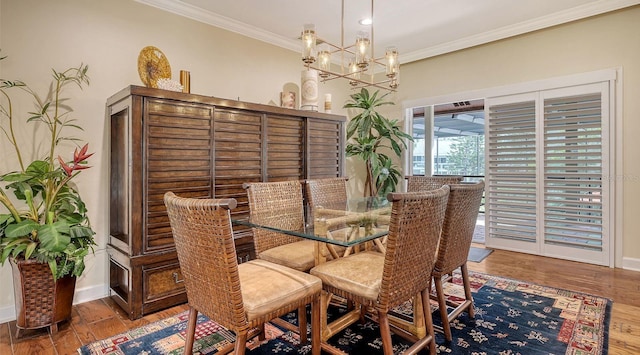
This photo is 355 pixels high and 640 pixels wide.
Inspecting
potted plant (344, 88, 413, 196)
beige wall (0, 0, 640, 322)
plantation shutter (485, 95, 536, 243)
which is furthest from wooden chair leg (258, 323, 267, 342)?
plantation shutter (485, 95, 536, 243)

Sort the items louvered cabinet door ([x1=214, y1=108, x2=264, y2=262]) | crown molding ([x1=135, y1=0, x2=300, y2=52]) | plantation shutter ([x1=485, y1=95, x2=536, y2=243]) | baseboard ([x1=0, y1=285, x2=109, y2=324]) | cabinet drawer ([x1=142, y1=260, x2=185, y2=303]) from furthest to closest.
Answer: plantation shutter ([x1=485, y1=95, x2=536, y2=243])
crown molding ([x1=135, y1=0, x2=300, y2=52])
louvered cabinet door ([x1=214, y1=108, x2=264, y2=262])
baseboard ([x1=0, y1=285, x2=109, y2=324])
cabinet drawer ([x1=142, y1=260, x2=185, y2=303])

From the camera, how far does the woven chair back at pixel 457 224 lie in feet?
6.69

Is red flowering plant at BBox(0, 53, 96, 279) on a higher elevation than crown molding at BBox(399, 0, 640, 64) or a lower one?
lower

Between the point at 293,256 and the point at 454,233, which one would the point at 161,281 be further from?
the point at 454,233

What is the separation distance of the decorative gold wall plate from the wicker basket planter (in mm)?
1644

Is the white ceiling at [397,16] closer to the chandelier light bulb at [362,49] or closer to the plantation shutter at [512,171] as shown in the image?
the plantation shutter at [512,171]

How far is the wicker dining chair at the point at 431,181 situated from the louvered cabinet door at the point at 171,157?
191cm

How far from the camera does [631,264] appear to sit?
349 cm

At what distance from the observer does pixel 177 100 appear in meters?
2.67

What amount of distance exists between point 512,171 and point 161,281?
4.08 metres

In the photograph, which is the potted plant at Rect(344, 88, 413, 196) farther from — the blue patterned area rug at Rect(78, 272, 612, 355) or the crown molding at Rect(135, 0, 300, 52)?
the blue patterned area rug at Rect(78, 272, 612, 355)

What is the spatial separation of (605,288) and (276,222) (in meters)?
3.03

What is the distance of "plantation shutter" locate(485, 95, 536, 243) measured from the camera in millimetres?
→ 4094

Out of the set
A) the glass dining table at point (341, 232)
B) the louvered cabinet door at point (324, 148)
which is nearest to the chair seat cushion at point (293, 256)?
the glass dining table at point (341, 232)
